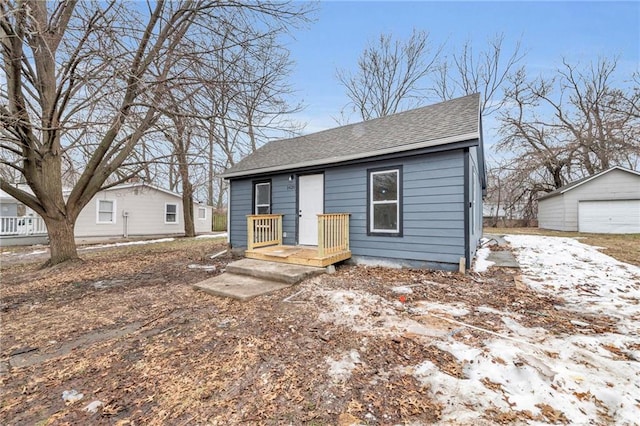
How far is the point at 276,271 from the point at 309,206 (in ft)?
8.49

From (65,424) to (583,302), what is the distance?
18.4ft

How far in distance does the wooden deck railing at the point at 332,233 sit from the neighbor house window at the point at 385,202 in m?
0.61

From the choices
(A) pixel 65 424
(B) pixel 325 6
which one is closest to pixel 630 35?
(B) pixel 325 6

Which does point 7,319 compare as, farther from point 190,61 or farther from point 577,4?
point 577,4

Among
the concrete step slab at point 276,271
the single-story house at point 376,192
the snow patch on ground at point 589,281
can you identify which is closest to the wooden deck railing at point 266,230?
the single-story house at point 376,192

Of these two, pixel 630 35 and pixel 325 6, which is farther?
pixel 630 35

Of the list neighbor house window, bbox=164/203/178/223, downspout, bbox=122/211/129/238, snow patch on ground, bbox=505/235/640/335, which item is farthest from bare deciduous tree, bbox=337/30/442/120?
downspout, bbox=122/211/129/238

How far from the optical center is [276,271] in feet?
16.5

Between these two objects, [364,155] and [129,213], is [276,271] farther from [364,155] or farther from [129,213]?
[129,213]

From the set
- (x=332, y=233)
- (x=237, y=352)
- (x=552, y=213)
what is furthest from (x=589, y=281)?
(x=552, y=213)

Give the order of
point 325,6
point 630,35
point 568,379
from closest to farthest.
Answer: point 568,379 → point 325,6 → point 630,35

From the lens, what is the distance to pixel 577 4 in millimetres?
9172

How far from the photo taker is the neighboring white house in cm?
1362

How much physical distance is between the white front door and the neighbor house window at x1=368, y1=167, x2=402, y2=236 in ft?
4.52
